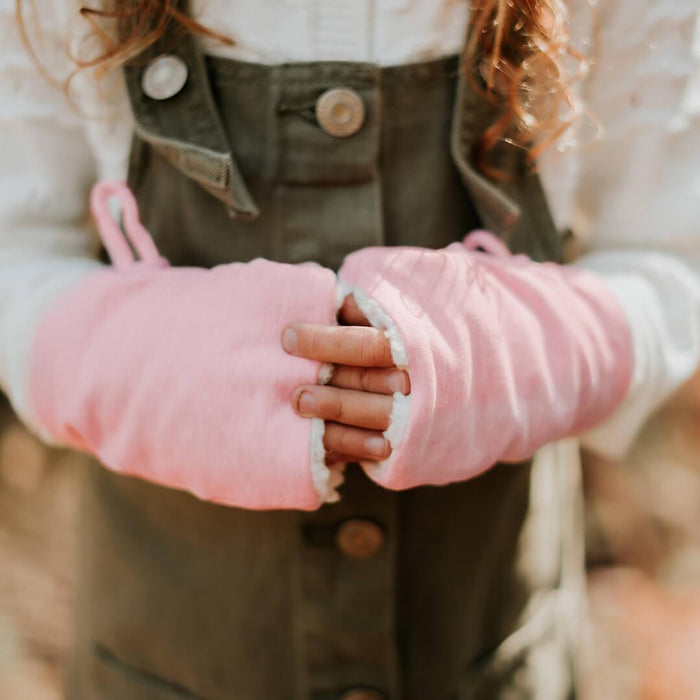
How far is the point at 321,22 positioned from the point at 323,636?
23.4 inches

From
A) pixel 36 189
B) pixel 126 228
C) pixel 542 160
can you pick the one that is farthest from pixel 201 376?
pixel 542 160

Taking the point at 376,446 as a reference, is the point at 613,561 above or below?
below

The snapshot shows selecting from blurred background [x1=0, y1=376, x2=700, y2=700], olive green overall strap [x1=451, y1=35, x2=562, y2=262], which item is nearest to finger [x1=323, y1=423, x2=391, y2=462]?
olive green overall strap [x1=451, y1=35, x2=562, y2=262]

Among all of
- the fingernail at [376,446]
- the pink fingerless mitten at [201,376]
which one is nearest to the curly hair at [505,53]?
the pink fingerless mitten at [201,376]

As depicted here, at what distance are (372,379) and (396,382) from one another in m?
0.03

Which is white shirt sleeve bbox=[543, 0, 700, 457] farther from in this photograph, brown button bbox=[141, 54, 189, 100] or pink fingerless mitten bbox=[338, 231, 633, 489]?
brown button bbox=[141, 54, 189, 100]

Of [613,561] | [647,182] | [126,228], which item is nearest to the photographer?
[126,228]

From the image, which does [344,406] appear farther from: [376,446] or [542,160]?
[542,160]

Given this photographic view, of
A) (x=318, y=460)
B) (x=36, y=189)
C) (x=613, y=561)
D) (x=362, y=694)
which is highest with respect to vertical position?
(x=36, y=189)

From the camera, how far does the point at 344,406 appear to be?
56cm

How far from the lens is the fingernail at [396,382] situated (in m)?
0.55

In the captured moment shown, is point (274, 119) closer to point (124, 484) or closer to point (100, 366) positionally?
point (100, 366)

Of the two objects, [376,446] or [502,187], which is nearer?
[376,446]

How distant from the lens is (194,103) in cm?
64
